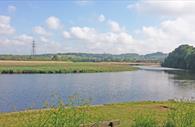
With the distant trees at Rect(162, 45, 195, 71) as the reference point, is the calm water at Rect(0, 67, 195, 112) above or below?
below

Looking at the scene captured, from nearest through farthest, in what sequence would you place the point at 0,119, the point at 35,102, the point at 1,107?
the point at 0,119 → the point at 1,107 → the point at 35,102

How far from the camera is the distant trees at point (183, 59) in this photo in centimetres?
10661

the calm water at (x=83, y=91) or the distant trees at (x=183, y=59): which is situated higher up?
the distant trees at (x=183, y=59)

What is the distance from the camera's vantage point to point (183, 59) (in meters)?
121

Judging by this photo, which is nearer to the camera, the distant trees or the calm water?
the calm water

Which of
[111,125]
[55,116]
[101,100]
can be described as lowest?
[101,100]

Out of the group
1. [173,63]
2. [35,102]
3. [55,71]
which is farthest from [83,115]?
[173,63]

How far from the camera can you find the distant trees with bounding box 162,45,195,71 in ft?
350

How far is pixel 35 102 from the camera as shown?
31094mm

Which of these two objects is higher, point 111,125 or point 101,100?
point 111,125

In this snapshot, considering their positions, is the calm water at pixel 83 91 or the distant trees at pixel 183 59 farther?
the distant trees at pixel 183 59

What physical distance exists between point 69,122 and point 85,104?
1663 mm

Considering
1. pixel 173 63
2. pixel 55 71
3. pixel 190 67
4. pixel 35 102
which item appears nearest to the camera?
pixel 35 102

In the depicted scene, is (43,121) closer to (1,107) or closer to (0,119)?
(0,119)
